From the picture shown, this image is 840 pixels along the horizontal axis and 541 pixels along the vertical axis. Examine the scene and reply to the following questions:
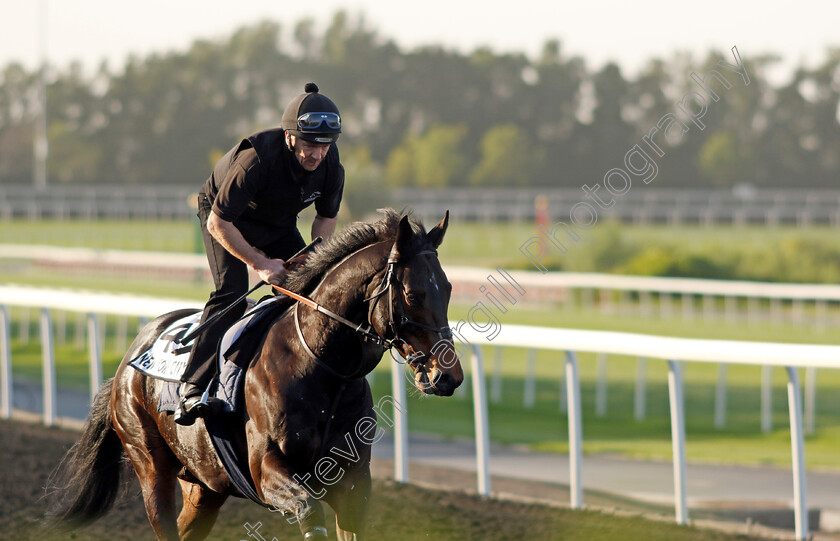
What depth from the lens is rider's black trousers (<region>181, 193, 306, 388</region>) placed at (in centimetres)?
396

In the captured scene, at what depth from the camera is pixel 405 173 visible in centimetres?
4941

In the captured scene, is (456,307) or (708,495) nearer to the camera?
(708,495)

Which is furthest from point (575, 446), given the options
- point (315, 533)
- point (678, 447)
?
point (315, 533)

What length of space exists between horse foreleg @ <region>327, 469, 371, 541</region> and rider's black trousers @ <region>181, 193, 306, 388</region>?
64 cm

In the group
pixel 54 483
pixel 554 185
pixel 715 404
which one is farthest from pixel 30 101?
pixel 54 483

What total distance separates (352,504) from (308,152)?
1126 mm

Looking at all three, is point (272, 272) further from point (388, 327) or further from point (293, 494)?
point (293, 494)

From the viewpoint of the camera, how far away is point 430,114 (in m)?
57.8

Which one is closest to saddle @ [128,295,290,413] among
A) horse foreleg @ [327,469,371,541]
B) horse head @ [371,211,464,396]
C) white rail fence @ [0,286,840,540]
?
horse foreleg @ [327,469,371,541]

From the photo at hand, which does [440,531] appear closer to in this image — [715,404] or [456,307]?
[715,404]

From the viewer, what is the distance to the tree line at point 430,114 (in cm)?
4959

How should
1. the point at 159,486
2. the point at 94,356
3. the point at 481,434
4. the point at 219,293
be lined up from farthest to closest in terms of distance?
the point at 94,356 → the point at 481,434 → the point at 159,486 → the point at 219,293

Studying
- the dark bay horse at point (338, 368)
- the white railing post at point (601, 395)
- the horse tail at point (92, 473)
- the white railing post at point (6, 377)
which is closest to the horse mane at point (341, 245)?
the dark bay horse at point (338, 368)

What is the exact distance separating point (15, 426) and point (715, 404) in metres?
6.66
